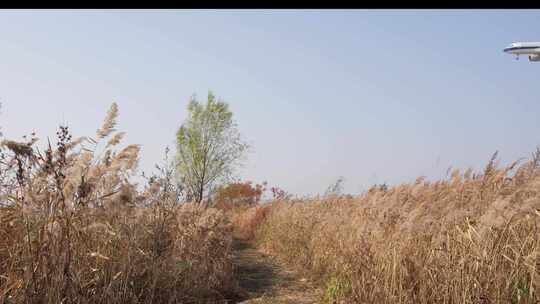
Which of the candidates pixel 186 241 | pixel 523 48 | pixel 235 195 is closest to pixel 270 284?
pixel 186 241

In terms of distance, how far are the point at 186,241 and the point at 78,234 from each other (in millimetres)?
2653

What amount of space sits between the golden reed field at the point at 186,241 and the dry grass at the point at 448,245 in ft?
0.04

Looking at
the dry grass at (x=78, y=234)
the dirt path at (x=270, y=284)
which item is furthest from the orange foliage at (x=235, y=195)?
the dry grass at (x=78, y=234)

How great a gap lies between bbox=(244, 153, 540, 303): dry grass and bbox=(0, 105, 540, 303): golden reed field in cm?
1

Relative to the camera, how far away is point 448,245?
12.6 feet

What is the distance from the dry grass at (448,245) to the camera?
11.3 ft

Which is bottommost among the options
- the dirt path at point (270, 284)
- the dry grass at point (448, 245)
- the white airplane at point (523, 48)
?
the dirt path at point (270, 284)

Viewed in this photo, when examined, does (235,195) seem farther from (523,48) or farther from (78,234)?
(523,48)

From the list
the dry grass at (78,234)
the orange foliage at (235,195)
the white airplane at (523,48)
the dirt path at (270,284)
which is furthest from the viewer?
the white airplane at (523,48)

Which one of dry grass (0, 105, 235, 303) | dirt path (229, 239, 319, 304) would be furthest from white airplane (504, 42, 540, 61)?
dry grass (0, 105, 235, 303)

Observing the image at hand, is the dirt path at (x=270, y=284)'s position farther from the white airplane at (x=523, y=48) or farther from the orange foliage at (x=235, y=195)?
the white airplane at (x=523, y=48)

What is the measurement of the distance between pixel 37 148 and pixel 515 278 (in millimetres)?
3983

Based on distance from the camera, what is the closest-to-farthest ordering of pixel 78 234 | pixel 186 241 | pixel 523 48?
pixel 78 234 < pixel 186 241 < pixel 523 48

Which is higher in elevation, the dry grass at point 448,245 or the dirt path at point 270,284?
the dry grass at point 448,245
